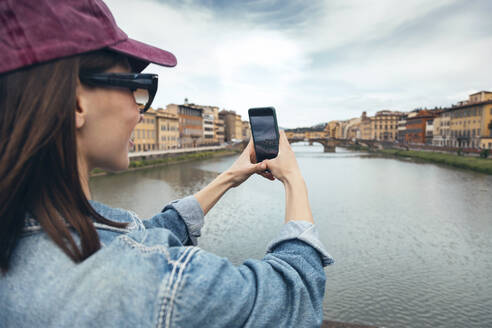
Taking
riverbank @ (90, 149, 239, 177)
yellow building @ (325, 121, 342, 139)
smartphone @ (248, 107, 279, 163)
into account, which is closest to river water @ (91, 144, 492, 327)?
riverbank @ (90, 149, 239, 177)

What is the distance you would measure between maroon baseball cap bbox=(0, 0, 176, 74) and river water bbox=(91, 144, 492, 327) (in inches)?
268

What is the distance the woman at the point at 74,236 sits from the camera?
→ 590mm

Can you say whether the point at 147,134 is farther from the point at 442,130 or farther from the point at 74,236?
the point at 442,130

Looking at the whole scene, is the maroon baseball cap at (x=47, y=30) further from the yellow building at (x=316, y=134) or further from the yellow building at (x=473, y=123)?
the yellow building at (x=316, y=134)

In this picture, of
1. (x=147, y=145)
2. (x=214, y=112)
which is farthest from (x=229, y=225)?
(x=214, y=112)

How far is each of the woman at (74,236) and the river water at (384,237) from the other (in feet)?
21.5

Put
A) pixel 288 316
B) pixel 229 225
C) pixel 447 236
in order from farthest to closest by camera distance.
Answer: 1. pixel 229 225
2. pixel 447 236
3. pixel 288 316

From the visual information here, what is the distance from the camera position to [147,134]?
136 ft

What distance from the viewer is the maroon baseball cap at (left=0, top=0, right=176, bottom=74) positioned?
591 millimetres

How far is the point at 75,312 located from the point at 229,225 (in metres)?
11.5

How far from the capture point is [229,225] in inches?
471

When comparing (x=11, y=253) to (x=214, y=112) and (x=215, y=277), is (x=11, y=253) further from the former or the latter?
(x=214, y=112)

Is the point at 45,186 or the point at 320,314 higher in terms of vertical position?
the point at 45,186

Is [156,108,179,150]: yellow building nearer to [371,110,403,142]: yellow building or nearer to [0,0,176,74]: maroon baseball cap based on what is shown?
[0,0,176,74]: maroon baseball cap
